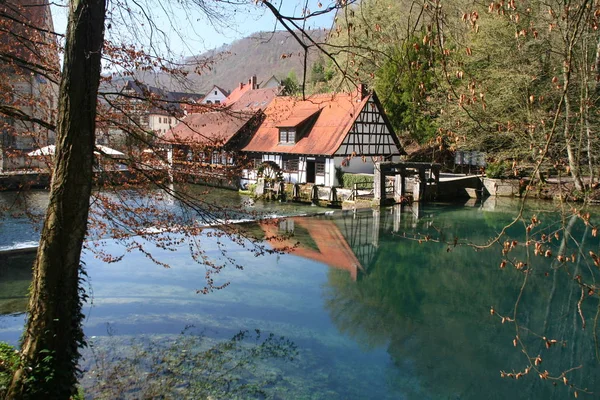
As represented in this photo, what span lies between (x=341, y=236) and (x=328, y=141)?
353 inches

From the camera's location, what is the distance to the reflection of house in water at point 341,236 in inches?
497

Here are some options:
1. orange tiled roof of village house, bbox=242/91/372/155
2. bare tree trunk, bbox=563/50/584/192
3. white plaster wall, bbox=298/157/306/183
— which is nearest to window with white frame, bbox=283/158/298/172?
white plaster wall, bbox=298/157/306/183

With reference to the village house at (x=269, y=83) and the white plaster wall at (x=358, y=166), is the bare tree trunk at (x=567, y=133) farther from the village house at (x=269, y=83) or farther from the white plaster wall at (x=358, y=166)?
the village house at (x=269, y=83)

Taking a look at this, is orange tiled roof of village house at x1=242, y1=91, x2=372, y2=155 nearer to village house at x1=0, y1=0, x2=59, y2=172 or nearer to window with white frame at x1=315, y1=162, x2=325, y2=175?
window with white frame at x1=315, y1=162, x2=325, y2=175

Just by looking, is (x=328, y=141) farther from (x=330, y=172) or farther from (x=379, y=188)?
(x=379, y=188)

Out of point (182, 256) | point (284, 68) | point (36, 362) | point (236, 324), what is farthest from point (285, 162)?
point (284, 68)

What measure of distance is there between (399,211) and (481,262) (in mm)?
7237

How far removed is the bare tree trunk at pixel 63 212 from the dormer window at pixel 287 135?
20810 millimetres

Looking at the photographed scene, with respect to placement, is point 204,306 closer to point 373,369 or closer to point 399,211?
point 373,369

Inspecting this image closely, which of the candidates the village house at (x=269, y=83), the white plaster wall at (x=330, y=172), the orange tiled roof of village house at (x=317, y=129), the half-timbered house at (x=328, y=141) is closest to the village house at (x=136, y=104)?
the orange tiled roof of village house at (x=317, y=129)

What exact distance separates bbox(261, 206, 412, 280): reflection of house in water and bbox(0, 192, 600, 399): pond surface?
10 centimetres

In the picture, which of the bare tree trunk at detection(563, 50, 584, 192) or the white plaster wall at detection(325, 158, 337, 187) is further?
the white plaster wall at detection(325, 158, 337, 187)

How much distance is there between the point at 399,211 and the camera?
64.7 feet

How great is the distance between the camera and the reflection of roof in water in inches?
489
